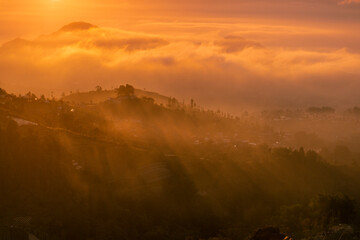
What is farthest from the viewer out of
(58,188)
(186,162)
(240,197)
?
(186,162)

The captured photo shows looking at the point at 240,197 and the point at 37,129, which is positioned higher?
the point at 37,129

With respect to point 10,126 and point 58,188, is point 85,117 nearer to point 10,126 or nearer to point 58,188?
point 10,126

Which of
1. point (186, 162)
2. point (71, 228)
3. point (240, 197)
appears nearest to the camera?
point (71, 228)

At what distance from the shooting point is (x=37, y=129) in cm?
12181

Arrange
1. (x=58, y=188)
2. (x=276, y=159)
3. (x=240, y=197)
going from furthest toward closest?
(x=276, y=159) < (x=240, y=197) < (x=58, y=188)

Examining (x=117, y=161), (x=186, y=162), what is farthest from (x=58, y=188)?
(x=186, y=162)

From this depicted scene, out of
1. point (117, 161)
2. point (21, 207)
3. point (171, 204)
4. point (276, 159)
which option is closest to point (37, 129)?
point (117, 161)

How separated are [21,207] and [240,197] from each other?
177 feet

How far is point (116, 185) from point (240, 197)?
105 ft

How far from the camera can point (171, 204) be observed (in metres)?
107

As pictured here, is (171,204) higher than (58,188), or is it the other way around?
(58,188)

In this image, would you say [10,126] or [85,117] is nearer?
[10,126]

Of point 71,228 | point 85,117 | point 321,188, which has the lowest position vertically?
point 321,188

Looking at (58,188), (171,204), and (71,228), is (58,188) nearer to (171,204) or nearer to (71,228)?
(71,228)
